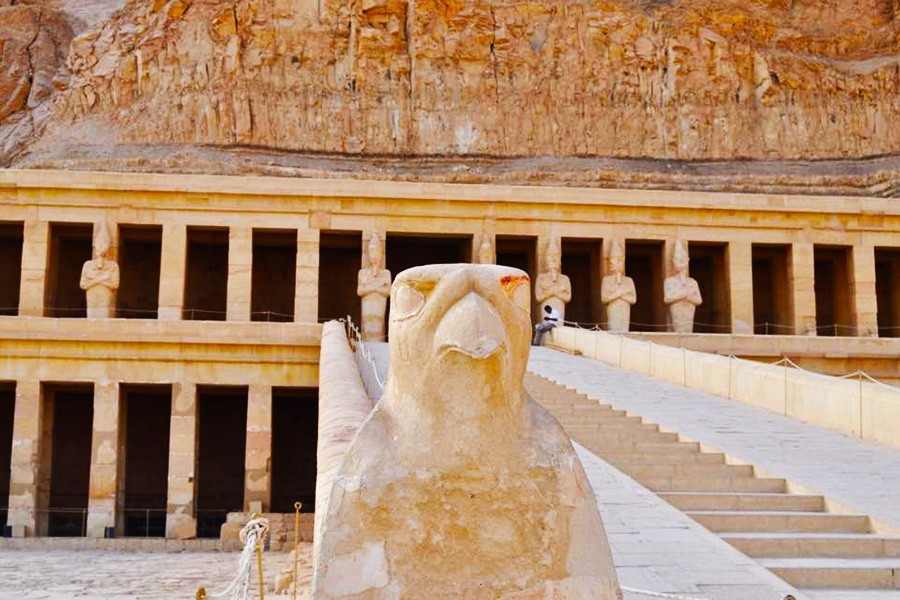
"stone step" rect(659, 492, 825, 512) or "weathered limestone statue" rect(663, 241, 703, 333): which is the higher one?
"weathered limestone statue" rect(663, 241, 703, 333)

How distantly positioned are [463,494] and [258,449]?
51.4 feet

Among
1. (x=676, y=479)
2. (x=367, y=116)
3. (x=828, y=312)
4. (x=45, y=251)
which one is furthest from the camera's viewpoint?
(x=367, y=116)

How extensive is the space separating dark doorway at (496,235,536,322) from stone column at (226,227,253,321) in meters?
5.27

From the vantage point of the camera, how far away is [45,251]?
22109mm

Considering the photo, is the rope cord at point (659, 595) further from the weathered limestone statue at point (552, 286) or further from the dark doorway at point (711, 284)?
the dark doorway at point (711, 284)

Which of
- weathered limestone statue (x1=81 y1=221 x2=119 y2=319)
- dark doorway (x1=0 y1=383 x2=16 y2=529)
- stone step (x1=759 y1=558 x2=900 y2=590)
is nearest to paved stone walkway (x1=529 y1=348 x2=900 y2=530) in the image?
stone step (x1=759 y1=558 x2=900 y2=590)

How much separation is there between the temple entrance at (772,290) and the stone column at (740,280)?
59 cm

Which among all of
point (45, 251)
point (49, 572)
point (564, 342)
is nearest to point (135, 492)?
point (45, 251)

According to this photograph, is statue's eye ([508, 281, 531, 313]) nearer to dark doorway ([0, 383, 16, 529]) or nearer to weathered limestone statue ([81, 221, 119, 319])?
weathered limestone statue ([81, 221, 119, 319])

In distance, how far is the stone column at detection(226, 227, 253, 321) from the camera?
22.2 meters

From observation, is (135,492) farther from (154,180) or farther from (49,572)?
(49,572)

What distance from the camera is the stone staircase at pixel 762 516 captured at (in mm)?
5922

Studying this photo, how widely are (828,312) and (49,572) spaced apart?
19580 mm

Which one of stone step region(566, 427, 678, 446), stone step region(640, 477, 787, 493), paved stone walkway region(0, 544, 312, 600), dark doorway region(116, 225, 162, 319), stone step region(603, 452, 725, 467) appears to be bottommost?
paved stone walkway region(0, 544, 312, 600)
